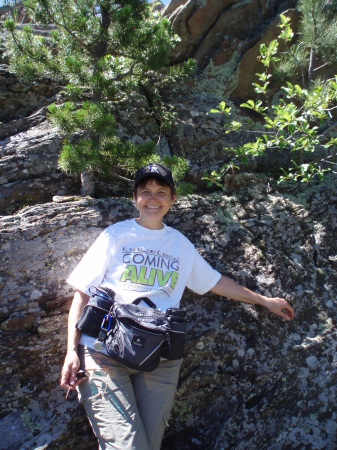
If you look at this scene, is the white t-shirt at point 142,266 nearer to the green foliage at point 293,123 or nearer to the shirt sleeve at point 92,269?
the shirt sleeve at point 92,269

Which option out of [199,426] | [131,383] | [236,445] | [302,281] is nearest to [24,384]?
[131,383]

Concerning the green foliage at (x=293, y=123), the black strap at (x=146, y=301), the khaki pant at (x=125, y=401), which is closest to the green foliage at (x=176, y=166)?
the green foliage at (x=293, y=123)

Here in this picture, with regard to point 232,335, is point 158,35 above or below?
above

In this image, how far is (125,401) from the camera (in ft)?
8.17

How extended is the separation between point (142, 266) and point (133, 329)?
1.58 ft

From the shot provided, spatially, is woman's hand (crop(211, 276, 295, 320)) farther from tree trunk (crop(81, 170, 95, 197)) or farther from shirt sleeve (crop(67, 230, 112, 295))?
tree trunk (crop(81, 170, 95, 197))

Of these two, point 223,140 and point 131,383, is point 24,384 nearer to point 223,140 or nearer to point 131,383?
point 131,383

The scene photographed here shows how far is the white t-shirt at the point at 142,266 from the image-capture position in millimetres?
2787

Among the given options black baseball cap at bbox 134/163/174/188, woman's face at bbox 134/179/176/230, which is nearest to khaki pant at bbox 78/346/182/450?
woman's face at bbox 134/179/176/230

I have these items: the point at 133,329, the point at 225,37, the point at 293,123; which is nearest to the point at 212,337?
the point at 133,329

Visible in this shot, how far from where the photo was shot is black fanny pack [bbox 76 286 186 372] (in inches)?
99.3

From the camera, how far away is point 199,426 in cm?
326

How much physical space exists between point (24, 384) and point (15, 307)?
597 millimetres

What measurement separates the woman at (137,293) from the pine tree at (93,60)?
91 centimetres
